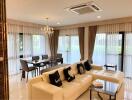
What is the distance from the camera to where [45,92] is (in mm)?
2512

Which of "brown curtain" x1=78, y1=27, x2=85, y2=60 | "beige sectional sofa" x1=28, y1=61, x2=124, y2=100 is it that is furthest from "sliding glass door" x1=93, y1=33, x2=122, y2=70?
"beige sectional sofa" x1=28, y1=61, x2=124, y2=100

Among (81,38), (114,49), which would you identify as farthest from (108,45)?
(81,38)

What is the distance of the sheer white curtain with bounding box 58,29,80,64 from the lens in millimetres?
6852

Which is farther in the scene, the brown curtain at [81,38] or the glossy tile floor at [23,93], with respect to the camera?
the brown curtain at [81,38]

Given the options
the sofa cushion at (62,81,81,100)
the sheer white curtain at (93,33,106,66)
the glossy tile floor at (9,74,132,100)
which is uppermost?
the sheer white curtain at (93,33,106,66)

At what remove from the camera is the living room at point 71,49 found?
9.83 ft

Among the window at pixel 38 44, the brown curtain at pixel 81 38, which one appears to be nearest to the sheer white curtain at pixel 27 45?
the window at pixel 38 44

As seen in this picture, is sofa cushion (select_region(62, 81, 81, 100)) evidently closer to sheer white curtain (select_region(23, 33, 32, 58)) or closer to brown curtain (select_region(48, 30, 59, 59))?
sheer white curtain (select_region(23, 33, 32, 58))

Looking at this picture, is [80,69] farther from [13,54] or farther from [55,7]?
[13,54]

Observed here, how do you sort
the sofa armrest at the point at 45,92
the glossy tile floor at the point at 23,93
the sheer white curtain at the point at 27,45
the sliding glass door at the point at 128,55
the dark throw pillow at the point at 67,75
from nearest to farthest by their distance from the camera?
the sofa armrest at the point at 45,92 → the glossy tile floor at the point at 23,93 → the dark throw pillow at the point at 67,75 → the sliding glass door at the point at 128,55 → the sheer white curtain at the point at 27,45

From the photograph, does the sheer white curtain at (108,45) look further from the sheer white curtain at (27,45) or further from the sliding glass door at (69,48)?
the sheer white curtain at (27,45)

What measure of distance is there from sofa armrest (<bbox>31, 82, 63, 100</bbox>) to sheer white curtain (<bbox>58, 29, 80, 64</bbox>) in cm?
428

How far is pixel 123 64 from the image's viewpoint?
524cm

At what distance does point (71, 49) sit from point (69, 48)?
166 millimetres
